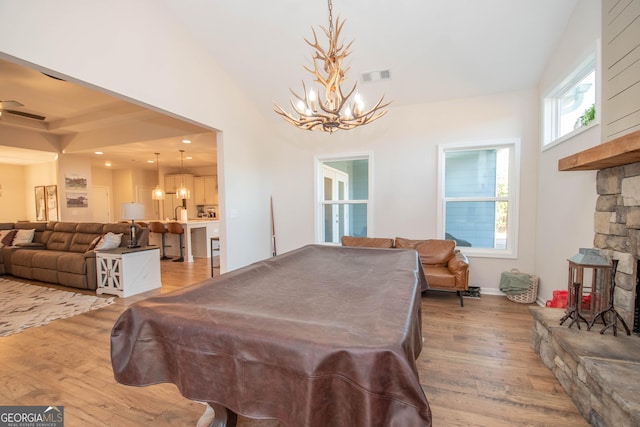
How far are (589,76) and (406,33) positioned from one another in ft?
6.18

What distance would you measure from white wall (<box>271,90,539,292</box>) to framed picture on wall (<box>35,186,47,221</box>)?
6.25 m

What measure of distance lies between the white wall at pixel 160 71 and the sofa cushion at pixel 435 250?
2649mm

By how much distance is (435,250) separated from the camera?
384 cm

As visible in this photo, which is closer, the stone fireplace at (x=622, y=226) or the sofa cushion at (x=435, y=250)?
the stone fireplace at (x=622, y=226)

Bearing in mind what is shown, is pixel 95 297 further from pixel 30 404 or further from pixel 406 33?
pixel 406 33

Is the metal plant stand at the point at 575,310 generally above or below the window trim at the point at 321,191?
below

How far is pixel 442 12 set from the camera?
278cm

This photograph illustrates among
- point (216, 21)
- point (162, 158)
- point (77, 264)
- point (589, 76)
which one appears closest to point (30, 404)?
point (77, 264)

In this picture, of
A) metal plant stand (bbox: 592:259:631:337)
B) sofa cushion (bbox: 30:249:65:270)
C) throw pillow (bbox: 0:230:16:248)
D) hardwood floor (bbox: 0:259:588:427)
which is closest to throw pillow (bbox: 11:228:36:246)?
throw pillow (bbox: 0:230:16:248)

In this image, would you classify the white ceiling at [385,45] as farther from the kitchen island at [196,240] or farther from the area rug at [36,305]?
the kitchen island at [196,240]

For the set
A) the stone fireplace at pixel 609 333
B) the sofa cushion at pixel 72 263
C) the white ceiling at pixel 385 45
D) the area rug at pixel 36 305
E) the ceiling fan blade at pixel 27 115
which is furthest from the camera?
the ceiling fan blade at pixel 27 115

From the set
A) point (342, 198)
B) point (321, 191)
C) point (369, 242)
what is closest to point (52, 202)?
point (321, 191)

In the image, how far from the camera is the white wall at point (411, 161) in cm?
368

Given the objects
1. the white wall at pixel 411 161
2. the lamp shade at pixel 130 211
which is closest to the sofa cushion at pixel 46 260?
the lamp shade at pixel 130 211
